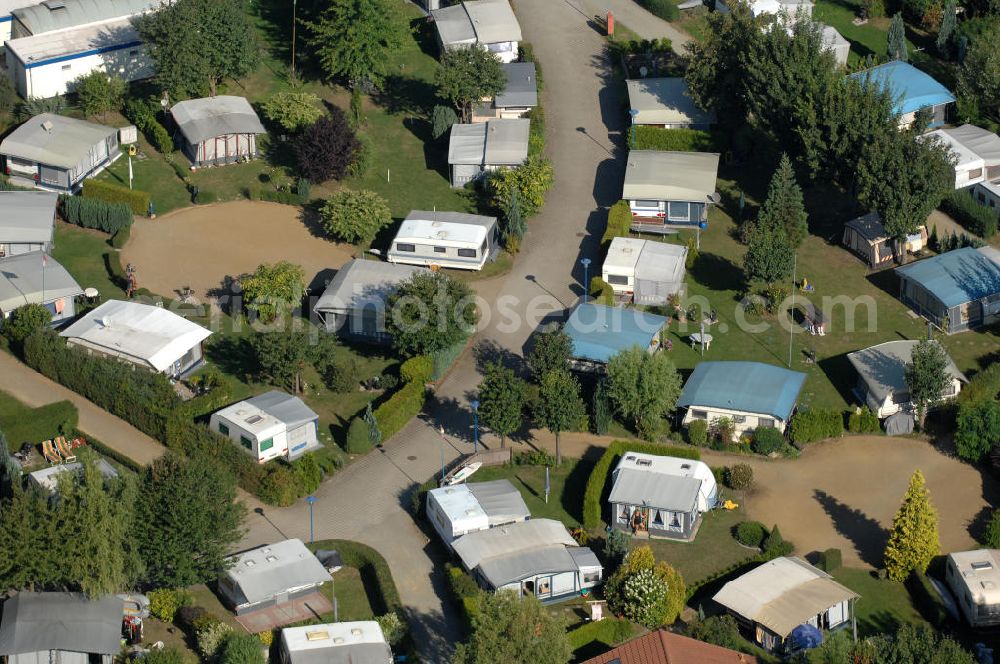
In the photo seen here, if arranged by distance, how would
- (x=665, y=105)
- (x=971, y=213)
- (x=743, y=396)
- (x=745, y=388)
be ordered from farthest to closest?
1. (x=665, y=105)
2. (x=971, y=213)
3. (x=745, y=388)
4. (x=743, y=396)

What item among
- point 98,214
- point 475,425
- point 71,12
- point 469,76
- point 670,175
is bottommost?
point 475,425

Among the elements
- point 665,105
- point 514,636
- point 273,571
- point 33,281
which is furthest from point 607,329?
point 33,281

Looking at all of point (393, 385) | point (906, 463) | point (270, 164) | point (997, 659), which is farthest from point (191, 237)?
point (997, 659)

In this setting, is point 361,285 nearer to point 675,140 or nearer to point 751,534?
point 675,140

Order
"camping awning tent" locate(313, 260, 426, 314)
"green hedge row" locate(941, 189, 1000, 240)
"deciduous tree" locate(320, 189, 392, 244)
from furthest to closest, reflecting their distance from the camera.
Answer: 1. "green hedge row" locate(941, 189, 1000, 240)
2. "deciduous tree" locate(320, 189, 392, 244)
3. "camping awning tent" locate(313, 260, 426, 314)

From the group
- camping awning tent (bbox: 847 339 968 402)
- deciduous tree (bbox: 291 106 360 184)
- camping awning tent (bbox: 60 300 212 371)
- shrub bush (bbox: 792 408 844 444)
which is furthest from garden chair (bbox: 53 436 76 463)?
camping awning tent (bbox: 847 339 968 402)

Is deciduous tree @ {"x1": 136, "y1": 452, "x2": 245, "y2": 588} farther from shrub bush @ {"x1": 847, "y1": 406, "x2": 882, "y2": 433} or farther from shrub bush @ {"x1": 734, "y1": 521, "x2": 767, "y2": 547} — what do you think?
shrub bush @ {"x1": 847, "y1": 406, "x2": 882, "y2": 433}
